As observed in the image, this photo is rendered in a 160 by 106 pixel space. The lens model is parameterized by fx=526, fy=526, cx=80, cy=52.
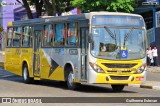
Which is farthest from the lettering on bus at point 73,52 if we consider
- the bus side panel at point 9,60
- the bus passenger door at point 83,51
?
the bus side panel at point 9,60

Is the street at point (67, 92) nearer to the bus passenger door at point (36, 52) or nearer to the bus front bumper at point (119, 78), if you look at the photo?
the bus front bumper at point (119, 78)

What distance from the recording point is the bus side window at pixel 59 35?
831 inches

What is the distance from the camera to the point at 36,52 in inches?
929

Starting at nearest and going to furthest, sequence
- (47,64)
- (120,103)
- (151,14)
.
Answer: (120,103), (47,64), (151,14)

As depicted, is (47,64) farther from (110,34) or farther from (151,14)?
(151,14)

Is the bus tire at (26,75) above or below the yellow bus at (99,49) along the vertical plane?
below

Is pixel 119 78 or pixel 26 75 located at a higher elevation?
pixel 119 78

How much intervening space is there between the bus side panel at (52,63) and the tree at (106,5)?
1458 cm

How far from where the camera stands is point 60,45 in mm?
21297

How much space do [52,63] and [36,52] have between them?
1926 mm

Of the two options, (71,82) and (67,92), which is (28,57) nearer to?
(71,82)

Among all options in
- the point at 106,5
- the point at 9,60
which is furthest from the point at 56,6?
the point at 9,60

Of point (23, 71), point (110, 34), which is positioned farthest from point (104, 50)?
point (23, 71)

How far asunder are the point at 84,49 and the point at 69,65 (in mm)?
1472
